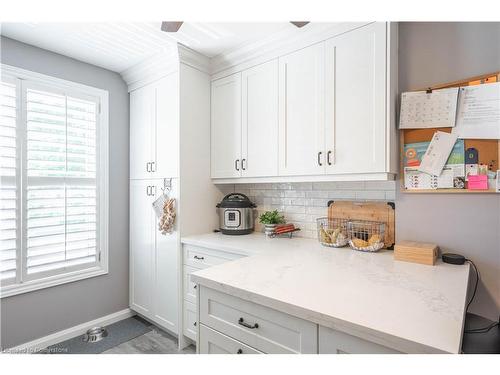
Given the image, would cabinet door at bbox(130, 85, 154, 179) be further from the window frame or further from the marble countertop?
the marble countertop

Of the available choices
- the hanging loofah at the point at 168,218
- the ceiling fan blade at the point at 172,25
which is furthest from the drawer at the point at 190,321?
the ceiling fan blade at the point at 172,25

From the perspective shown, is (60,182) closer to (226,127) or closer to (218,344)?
(226,127)

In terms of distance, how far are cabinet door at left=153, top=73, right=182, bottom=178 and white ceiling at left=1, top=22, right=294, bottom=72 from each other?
0.98 feet

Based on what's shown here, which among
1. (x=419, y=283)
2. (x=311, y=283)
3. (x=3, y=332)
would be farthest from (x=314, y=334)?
(x=3, y=332)

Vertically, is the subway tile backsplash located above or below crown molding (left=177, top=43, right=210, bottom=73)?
below

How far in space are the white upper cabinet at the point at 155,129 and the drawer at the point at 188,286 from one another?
0.80 metres

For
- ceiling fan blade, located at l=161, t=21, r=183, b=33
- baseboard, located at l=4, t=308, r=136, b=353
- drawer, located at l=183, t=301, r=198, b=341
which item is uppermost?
ceiling fan blade, located at l=161, t=21, r=183, b=33

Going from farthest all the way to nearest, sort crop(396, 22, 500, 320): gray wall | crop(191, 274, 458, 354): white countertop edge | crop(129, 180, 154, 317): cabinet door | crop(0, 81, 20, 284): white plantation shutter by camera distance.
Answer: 1. crop(129, 180, 154, 317): cabinet door
2. crop(0, 81, 20, 284): white plantation shutter
3. crop(396, 22, 500, 320): gray wall
4. crop(191, 274, 458, 354): white countertop edge

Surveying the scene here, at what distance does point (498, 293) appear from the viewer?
1.48 m

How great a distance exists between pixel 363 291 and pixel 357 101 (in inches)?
45.5

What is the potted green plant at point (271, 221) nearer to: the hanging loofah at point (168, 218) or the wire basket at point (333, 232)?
the wire basket at point (333, 232)

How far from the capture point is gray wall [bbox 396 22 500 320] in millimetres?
1496

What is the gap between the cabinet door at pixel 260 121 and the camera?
7.07 feet

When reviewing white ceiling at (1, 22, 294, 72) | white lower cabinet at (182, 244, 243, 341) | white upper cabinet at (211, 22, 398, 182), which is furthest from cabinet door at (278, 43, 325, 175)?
white lower cabinet at (182, 244, 243, 341)
